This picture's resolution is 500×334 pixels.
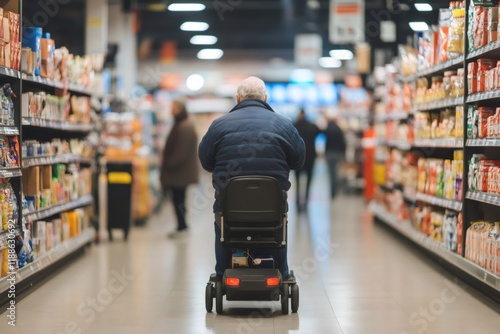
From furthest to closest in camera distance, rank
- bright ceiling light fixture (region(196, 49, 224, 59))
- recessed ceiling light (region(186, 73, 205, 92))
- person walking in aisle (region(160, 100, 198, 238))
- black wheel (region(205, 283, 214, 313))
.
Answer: recessed ceiling light (region(186, 73, 205, 92)), bright ceiling light fixture (region(196, 49, 224, 59)), person walking in aisle (region(160, 100, 198, 238)), black wheel (region(205, 283, 214, 313))

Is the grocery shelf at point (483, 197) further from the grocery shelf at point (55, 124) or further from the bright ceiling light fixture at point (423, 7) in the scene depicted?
the grocery shelf at point (55, 124)

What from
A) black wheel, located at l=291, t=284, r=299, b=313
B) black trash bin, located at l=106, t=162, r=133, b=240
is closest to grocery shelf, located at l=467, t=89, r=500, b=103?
black wheel, located at l=291, t=284, r=299, b=313

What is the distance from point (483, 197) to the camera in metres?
6.01

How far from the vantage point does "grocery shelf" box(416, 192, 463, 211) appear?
6.81 metres

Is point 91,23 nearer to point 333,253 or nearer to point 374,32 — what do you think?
point 333,253

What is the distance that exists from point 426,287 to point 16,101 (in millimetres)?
3631

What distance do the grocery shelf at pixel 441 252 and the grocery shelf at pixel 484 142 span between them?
0.94 metres

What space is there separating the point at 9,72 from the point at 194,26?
572 inches

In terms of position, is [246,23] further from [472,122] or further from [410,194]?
[472,122]

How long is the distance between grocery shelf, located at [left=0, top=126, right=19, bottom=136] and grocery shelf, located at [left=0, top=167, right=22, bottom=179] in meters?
0.26

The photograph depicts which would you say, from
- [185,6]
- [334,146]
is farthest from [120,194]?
[334,146]

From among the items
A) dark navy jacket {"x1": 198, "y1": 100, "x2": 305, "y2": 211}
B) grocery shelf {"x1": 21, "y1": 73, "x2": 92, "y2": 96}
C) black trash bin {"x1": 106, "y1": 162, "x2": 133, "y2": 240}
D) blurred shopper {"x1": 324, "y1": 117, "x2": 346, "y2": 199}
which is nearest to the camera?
dark navy jacket {"x1": 198, "y1": 100, "x2": 305, "y2": 211}

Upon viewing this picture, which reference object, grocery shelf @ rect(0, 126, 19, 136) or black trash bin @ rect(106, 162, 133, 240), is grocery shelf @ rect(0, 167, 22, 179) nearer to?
grocery shelf @ rect(0, 126, 19, 136)

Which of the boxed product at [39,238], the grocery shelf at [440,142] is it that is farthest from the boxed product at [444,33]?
the boxed product at [39,238]
